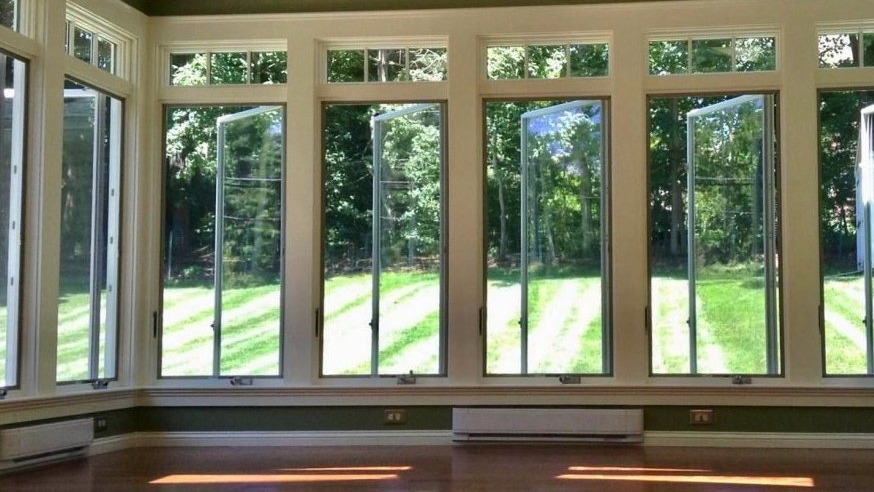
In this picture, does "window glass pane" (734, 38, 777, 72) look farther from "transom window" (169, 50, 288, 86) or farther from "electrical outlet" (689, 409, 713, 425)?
"transom window" (169, 50, 288, 86)

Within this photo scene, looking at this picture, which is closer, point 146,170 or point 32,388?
point 32,388

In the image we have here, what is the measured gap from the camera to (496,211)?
22.1 feet

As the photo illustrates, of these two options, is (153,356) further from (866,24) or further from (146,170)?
(866,24)

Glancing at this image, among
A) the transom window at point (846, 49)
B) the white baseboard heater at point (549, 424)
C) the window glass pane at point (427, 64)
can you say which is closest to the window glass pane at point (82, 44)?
the window glass pane at point (427, 64)

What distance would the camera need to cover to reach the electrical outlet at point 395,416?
656 centimetres

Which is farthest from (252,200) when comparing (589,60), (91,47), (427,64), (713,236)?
(713,236)

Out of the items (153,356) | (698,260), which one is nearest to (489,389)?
(698,260)

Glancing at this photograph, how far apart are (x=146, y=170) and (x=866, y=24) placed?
557 centimetres

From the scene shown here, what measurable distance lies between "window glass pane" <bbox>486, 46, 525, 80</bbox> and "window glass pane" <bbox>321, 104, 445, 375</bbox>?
548 millimetres

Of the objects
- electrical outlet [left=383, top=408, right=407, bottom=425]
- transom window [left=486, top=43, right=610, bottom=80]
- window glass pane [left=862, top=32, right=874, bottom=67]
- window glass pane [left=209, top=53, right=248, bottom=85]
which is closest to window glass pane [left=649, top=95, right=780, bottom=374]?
transom window [left=486, top=43, right=610, bottom=80]

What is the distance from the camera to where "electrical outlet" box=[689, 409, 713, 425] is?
21.1 ft

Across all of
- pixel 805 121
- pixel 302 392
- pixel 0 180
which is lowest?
pixel 302 392

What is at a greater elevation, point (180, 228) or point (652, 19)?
point (652, 19)

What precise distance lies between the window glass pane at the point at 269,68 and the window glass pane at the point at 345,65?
359mm
